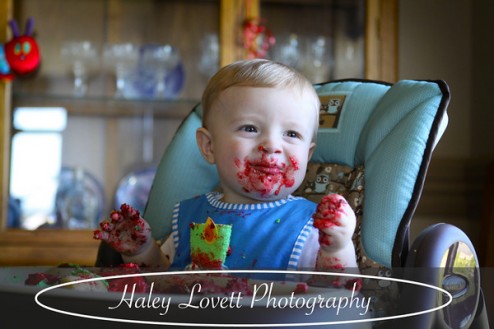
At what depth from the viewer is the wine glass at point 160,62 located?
273cm

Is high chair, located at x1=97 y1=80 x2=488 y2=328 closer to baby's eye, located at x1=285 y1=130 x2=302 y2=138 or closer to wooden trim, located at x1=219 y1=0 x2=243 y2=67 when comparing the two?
baby's eye, located at x1=285 y1=130 x2=302 y2=138

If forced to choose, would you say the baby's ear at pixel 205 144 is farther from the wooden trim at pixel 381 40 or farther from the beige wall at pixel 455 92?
the beige wall at pixel 455 92

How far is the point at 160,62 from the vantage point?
2.74m

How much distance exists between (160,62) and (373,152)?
1.52m

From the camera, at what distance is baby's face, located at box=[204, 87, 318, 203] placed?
3.85 ft

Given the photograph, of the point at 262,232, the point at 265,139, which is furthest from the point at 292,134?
the point at 262,232

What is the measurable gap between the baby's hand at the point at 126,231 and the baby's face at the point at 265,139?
0.52 feet

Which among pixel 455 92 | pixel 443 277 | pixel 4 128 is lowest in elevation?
pixel 443 277

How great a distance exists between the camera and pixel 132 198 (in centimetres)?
270

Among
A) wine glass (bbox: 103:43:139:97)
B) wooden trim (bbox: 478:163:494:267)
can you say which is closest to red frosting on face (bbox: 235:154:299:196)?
wine glass (bbox: 103:43:139:97)

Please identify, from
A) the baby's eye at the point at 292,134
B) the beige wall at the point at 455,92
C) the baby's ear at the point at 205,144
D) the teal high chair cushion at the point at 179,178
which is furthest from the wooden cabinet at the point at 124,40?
the baby's eye at the point at 292,134

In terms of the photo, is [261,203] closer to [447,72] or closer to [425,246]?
[425,246]

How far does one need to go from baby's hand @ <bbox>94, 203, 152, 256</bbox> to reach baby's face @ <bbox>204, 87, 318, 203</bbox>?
0.16 meters

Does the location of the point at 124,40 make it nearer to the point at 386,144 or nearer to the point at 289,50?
the point at 289,50
